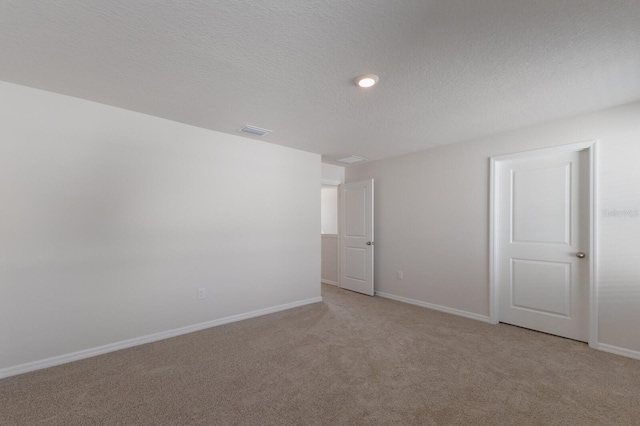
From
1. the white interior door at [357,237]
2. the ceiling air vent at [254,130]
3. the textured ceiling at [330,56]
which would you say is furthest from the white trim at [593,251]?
the ceiling air vent at [254,130]

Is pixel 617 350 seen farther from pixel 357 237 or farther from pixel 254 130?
pixel 254 130

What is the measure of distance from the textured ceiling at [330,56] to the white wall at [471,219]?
37 cm

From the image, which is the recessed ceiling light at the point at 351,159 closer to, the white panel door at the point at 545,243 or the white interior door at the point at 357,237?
the white interior door at the point at 357,237

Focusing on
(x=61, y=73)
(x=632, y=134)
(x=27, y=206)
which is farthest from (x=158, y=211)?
(x=632, y=134)

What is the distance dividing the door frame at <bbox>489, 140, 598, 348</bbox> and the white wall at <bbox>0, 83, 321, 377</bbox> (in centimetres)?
278

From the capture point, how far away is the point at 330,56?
193 centimetres

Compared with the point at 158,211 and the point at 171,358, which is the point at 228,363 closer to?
the point at 171,358

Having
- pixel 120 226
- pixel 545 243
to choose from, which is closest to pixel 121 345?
pixel 120 226

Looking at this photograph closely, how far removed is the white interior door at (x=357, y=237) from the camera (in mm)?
4883

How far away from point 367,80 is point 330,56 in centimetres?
41

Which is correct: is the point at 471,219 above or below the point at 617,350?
above

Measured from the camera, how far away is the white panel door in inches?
117

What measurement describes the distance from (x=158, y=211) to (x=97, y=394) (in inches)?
65.0

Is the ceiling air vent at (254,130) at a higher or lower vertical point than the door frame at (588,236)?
higher
